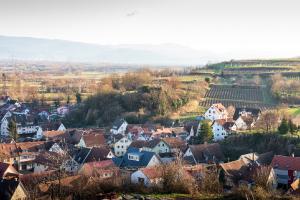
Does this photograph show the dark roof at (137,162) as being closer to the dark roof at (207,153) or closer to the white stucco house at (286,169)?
the dark roof at (207,153)

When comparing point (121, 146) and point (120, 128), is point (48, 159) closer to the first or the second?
point (121, 146)

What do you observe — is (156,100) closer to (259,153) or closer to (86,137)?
(86,137)

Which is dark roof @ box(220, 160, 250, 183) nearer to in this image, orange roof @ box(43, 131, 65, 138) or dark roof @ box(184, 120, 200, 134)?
dark roof @ box(184, 120, 200, 134)

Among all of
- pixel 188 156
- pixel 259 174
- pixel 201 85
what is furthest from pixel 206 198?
pixel 201 85

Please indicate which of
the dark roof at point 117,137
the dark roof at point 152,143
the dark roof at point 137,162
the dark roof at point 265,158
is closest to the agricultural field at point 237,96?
the dark roof at point 117,137

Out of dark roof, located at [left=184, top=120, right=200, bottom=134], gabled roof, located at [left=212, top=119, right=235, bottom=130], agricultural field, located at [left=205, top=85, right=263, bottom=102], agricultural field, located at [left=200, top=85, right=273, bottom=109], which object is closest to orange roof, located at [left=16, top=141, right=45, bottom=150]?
dark roof, located at [left=184, top=120, right=200, bottom=134]
